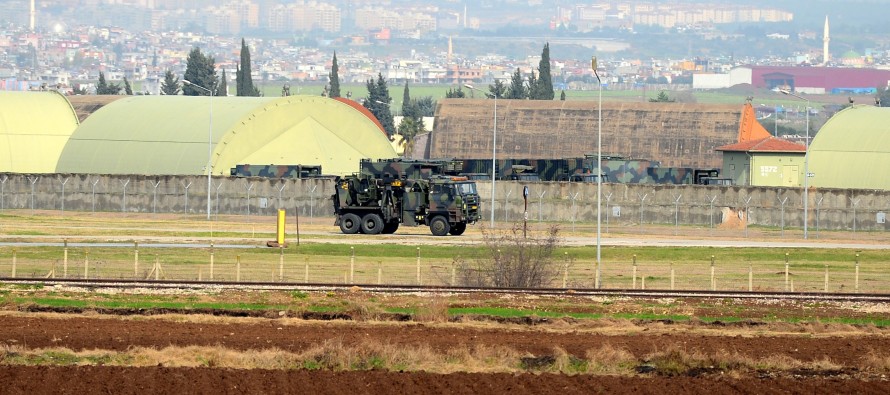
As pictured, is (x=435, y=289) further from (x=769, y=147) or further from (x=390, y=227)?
(x=769, y=147)

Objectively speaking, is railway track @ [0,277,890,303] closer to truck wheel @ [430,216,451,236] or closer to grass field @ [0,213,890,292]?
grass field @ [0,213,890,292]

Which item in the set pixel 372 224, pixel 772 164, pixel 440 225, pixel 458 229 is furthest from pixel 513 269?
pixel 772 164

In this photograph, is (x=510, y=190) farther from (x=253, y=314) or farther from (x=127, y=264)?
(x=253, y=314)

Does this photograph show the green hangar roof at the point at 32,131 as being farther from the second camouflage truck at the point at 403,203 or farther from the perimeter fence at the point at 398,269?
the perimeter fence at the point at 398,269

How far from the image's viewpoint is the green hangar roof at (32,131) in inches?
4075

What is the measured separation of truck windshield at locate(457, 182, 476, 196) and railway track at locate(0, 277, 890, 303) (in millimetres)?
21763

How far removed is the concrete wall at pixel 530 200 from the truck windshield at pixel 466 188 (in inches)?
411

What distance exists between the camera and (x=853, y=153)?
9400 centimetres

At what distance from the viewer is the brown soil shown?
83.2 ft

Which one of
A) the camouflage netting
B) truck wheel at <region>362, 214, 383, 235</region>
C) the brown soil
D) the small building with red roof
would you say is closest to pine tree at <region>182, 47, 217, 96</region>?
the camouflage netting

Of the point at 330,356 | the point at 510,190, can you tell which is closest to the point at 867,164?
the point at 510,190

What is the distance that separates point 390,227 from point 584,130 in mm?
50230

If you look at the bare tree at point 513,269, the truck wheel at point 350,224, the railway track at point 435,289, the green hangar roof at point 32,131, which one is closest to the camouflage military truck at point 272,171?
the truck wheel at point 350,224

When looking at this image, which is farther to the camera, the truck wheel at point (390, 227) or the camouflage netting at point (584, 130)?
the camouflage netting at point (584, 130)
